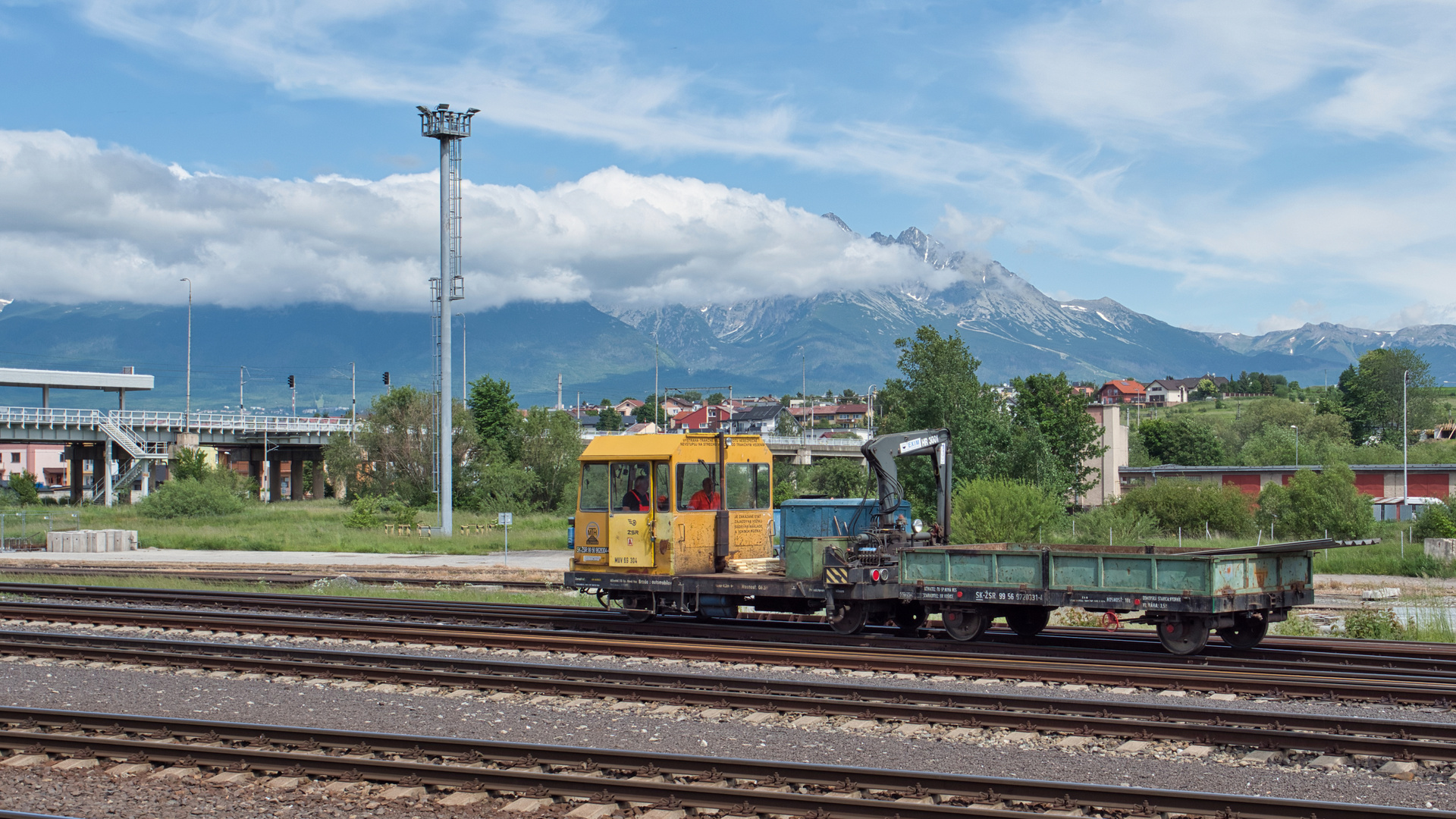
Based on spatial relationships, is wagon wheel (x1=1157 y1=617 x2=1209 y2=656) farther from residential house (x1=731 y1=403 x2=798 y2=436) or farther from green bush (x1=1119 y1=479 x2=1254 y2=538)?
residential house (x1=731 y1=403 x2=798 y2=436)

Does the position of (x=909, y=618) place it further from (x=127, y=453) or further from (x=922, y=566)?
(x=127, y=453)

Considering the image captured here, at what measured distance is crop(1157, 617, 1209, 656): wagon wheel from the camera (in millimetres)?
14227

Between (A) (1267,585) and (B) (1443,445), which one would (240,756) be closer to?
(A) (1267,585)

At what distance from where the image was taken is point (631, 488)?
17750mm

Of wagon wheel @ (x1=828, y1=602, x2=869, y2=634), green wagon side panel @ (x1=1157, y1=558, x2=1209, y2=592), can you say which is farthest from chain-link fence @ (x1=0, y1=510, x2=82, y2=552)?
green wagon side panel @ (x1=1157, y1=558, x2=1209, y2=592)

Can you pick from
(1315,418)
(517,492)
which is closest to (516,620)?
(517,492)

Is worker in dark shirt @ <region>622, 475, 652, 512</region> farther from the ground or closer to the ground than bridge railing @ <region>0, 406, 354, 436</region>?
closer to the ground

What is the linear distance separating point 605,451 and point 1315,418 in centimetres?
10672

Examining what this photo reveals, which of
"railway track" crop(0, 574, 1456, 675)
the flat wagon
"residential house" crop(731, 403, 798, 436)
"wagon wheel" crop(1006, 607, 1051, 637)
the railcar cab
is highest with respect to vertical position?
"residential house" crop(731, 403, 798, 436)

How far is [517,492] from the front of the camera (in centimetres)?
6575

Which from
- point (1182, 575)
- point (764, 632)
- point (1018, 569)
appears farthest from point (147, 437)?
point (1182, 575)

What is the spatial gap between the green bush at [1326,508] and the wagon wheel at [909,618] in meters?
38.8

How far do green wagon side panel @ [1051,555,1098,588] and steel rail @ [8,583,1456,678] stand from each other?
100 centimetres

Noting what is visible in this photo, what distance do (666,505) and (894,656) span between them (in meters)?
4.93
